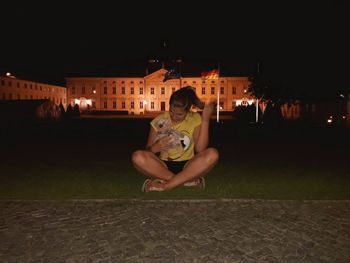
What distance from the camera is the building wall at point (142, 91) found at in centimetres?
7994

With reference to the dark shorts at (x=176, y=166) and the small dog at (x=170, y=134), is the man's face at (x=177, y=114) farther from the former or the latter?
the dark shorts at (x=176, y=166)

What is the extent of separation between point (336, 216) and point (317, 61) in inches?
1168

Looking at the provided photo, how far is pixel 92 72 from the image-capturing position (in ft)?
283

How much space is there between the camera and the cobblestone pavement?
12.4ft

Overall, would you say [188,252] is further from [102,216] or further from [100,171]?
[100,171]

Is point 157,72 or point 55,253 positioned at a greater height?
point 157,72

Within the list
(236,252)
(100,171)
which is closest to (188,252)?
(236,252)

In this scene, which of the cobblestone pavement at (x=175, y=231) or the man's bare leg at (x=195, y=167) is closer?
the cobblestone pavement at (x=175, y=231)

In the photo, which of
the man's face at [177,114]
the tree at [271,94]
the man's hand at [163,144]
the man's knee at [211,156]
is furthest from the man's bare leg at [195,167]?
the tree at [271,94]

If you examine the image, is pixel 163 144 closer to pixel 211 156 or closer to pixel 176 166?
pixel 176 166

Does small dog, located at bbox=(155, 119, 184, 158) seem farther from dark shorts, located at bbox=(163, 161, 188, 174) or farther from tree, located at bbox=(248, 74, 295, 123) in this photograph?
tree, located at bbox=(248, 74, 295, 123)

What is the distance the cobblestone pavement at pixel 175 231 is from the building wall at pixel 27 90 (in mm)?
62478

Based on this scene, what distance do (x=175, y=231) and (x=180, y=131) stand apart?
199cm

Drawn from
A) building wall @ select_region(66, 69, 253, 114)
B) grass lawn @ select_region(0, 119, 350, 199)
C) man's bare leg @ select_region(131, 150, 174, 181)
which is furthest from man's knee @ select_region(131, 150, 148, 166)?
building wall @ select_region(66, 69, 253, 114)
